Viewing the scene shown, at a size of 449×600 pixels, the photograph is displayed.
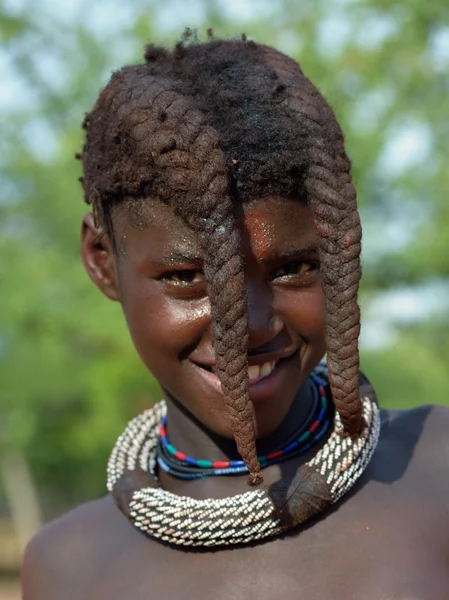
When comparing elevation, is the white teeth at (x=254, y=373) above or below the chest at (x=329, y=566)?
above

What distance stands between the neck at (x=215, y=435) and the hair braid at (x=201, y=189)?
371 millimetres

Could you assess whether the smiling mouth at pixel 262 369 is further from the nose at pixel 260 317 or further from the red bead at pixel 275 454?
the red bead at pixel 275 454

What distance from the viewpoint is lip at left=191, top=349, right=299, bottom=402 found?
1882mm

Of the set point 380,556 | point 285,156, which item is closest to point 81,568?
point 380,556

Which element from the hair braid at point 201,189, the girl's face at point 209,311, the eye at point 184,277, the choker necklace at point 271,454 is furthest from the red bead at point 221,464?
the eye at point 184,277

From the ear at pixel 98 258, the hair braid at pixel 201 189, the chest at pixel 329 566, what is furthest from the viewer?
the ear at pixel 98 258

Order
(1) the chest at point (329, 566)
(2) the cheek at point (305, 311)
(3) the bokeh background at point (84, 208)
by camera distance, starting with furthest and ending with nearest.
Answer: (3) the bokeh background at point (84, 208), (2) the cheek at point (305, 311), (1) the chest at point (329, 566)

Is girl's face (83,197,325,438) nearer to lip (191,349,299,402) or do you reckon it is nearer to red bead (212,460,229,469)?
lip (191,349,299,402)

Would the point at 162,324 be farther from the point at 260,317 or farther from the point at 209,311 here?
the point at 260,317

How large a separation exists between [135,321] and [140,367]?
6094mm

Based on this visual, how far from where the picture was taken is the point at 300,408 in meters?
2.14

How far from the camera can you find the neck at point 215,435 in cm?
210

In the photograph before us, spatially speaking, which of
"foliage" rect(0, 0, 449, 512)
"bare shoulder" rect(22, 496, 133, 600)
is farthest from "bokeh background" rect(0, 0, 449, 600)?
"bare shoulder" rect(22, 496, 133, 600)

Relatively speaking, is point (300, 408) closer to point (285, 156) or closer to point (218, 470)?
point (218, 470)
